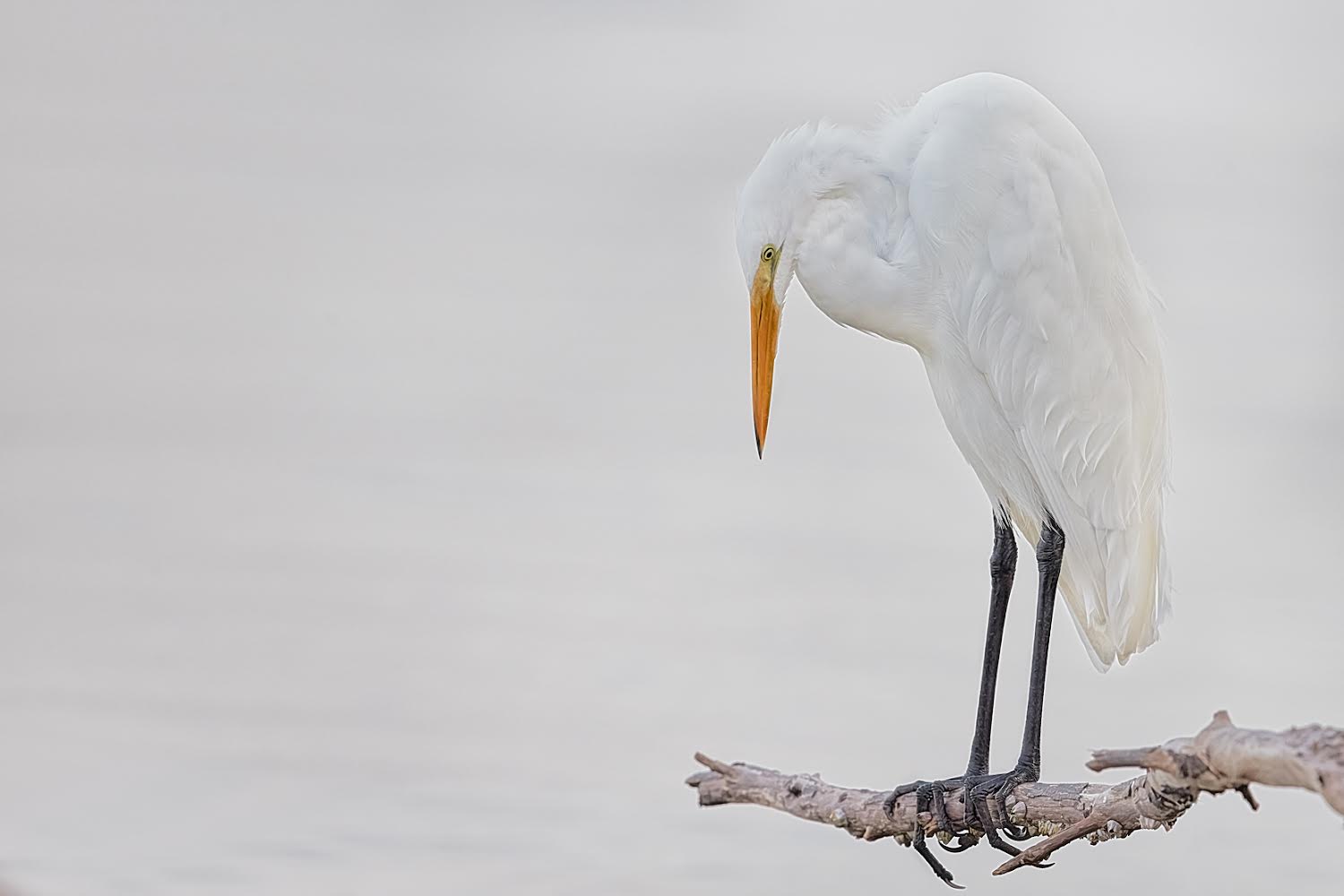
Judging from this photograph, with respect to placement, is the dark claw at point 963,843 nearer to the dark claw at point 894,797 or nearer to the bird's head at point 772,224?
the dark claw at point 894,797

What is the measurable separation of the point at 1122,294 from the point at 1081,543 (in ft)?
1.45

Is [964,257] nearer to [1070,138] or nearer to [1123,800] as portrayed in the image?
[1070,138]

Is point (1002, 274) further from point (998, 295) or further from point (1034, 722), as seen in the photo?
point (1034, 722)

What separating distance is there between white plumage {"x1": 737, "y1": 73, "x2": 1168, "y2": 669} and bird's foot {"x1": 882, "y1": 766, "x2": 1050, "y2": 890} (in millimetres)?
412

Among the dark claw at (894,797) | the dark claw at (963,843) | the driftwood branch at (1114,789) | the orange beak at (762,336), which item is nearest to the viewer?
the driftwood branch at (1114,789)

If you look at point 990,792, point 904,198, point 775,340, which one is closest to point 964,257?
point 904,198

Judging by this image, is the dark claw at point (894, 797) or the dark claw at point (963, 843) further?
the dark claw at point (963, 843)

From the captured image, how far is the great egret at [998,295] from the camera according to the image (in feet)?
8.55

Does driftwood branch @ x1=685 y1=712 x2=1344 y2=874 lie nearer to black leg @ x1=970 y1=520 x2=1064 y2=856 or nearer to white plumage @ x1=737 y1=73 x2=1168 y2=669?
black leg @ x1=970 y1=520 x2=1064 y2=856

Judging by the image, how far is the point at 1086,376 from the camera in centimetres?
269

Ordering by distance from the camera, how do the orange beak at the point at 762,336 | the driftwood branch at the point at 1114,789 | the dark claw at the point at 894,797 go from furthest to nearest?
1. the orange beak at the point at 762,336
2. the dark claw at the point at 894,797
3. the driftwood branch at the point at 1114,789

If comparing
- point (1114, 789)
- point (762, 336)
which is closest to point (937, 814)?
point (1114, 789)

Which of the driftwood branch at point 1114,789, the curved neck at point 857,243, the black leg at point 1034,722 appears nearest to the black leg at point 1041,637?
the black leg at point 1034,722

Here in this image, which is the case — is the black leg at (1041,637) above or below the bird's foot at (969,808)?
above
